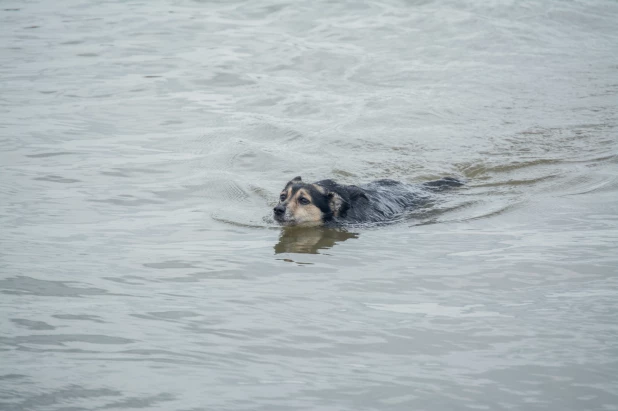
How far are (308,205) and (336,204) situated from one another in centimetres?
38

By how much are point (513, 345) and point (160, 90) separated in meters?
12.6

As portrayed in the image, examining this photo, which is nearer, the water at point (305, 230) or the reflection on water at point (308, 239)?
the water at point (305, 230)

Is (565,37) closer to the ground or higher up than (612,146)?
higher up

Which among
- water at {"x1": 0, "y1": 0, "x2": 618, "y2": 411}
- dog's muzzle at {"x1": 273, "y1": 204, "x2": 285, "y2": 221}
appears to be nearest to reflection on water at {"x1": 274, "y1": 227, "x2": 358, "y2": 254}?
water at {"x1": 0, "y1": 0, "x2": 618, "y2": 411}

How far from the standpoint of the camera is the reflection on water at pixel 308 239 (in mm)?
8617

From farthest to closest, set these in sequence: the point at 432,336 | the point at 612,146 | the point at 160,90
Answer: the point at 160,90
the point at 612,146
the point at 432,336

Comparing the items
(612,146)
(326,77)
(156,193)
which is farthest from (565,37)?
(156,193)

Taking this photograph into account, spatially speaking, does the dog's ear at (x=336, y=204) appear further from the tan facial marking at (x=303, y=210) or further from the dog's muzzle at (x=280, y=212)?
the dog's muzzle at (x=280, y=212)

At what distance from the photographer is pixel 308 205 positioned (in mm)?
9883

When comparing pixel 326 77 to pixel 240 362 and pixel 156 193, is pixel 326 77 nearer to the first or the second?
pixel 156 193

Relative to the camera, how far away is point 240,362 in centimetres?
532

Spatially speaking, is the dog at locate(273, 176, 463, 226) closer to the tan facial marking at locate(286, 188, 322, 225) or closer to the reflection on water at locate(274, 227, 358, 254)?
the tan facial marking at locate(286, 188, 322, 225)

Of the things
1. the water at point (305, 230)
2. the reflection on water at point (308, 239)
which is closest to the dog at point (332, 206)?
the reflection on water at point (308, 239)

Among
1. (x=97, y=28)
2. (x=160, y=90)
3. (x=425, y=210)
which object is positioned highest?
(x=97, y=28)
